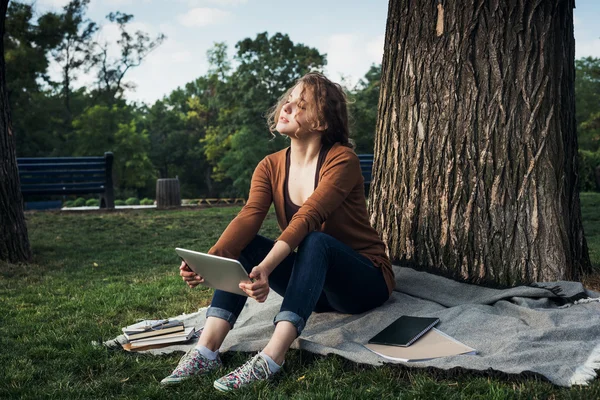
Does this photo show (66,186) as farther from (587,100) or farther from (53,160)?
(587,100)

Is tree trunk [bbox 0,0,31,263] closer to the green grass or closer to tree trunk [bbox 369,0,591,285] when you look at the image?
the green grass

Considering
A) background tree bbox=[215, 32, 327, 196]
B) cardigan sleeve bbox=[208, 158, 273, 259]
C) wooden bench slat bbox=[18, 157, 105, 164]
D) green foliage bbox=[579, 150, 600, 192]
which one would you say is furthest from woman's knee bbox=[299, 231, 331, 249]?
background tree bbox=[215, 32, 327, 196]

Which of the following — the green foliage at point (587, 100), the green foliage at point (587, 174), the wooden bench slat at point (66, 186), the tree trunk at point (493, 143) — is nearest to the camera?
the tree trunk at point (493, 143)

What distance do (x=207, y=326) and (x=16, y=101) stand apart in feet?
95.0

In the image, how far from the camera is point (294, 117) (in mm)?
3307

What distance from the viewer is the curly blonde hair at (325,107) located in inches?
130

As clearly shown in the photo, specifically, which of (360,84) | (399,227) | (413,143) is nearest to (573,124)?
(413,143)

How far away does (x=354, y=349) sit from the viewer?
10.2 ft

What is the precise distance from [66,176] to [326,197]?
10072 mm

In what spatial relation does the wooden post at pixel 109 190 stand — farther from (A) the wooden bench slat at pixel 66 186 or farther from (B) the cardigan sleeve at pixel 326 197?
(B) the cardigan sleeve at pixel 326 197

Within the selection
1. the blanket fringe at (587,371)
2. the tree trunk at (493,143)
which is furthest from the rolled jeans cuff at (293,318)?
the tree trunk at (493,143)

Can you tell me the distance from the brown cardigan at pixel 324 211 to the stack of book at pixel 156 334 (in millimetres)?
645

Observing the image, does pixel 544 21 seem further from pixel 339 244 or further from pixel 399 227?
pixel 339 244

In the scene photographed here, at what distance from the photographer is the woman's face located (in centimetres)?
330
